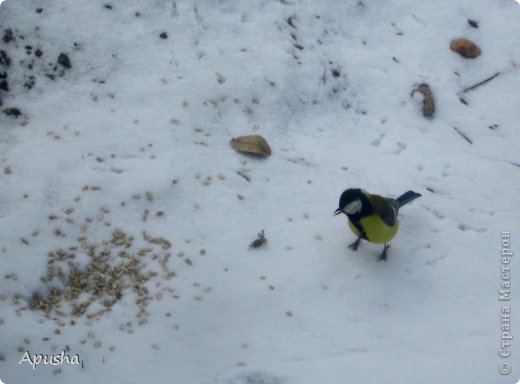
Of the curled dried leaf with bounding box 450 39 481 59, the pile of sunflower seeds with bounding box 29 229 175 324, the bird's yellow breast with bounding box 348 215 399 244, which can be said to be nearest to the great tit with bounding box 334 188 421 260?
the bird's yellow breast with bounding box 348 215 399 244

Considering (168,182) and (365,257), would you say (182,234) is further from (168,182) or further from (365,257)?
(365,257)

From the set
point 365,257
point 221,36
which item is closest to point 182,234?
point 365,257

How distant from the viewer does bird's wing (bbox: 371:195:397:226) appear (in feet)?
14.0

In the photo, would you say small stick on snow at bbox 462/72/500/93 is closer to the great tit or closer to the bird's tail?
the bird's tail

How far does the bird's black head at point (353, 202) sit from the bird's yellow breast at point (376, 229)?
71 millimetres

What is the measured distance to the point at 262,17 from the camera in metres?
5.57

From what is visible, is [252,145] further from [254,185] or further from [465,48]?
[465,48]

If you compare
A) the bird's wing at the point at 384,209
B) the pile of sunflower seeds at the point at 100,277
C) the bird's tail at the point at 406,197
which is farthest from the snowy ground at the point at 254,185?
the bird's wing at the point at 384,209

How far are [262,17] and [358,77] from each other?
97 cm

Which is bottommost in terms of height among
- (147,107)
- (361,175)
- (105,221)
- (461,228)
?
(461,228)

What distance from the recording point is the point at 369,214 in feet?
13.9

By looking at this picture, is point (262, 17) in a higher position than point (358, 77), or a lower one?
higher

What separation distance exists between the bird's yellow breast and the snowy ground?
267 millimetres

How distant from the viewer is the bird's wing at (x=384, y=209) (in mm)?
4277
